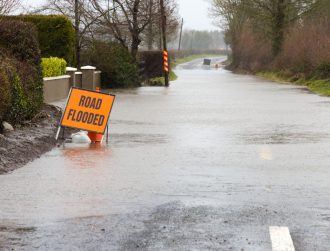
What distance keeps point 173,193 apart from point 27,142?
15.3ft

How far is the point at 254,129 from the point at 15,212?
32.9 ft

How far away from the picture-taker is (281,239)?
6484 mm

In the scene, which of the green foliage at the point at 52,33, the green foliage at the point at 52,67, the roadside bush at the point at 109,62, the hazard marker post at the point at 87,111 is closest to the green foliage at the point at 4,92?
the hazard marker post at the point at 87,111

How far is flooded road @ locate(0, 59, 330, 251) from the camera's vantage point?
259 inches

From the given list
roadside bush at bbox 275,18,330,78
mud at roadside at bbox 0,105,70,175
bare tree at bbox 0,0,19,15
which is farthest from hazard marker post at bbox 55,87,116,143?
roadside bush at bbox 275,18,330,78

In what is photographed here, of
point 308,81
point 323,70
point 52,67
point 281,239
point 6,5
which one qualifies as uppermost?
point 6,5

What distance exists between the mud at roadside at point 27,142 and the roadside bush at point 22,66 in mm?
300

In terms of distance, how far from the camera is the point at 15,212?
300 inches

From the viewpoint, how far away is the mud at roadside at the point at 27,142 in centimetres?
1103

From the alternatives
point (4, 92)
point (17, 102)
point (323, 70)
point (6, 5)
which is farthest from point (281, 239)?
point (323, 70)

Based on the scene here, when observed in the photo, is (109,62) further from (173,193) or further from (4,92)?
(173,193)

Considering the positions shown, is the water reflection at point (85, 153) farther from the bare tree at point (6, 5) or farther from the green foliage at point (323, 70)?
the green foliage at point (323, 70)

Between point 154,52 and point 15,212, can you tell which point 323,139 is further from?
point 154,52

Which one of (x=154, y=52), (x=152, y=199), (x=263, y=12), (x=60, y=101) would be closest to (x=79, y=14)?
(x=154, y=52)
